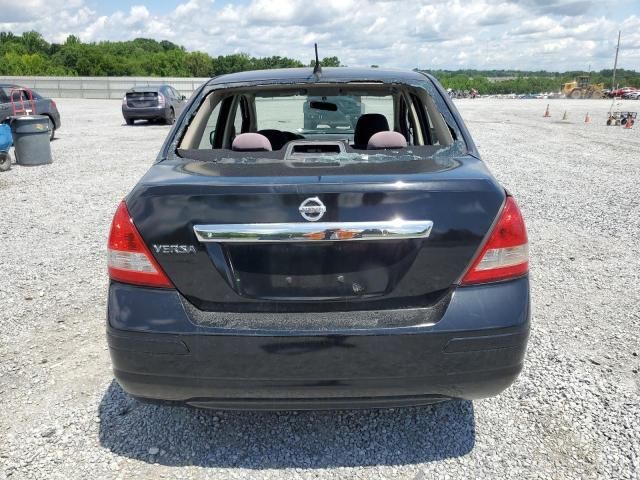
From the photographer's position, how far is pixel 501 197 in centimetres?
229

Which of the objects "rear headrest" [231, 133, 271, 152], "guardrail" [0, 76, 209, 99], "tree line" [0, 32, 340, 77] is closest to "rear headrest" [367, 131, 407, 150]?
"rear headrest" [231, 133, 271, 152]

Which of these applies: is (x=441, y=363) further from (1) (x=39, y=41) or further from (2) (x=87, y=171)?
(1) (x=39, y=41)

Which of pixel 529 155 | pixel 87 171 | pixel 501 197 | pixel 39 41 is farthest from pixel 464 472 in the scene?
Result: pixel 39 41

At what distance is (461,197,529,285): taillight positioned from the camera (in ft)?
7.42

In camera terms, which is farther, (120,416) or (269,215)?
(120,416)

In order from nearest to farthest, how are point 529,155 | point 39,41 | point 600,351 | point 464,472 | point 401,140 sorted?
1. point 464,472
2. point 401,140
3. point 600,351
4. point 529,155
5. point 39,41

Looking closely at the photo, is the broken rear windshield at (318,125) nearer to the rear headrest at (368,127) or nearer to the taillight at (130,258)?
the rear headrest at (368,127)

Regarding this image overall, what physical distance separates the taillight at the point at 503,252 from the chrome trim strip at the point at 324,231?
0.29m

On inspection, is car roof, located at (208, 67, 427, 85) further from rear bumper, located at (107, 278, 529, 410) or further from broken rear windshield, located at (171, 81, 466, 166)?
rear bumper, located at (107, 278, 529, 410)

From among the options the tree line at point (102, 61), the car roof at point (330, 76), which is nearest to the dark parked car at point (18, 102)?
the car roof at point (330, 76)

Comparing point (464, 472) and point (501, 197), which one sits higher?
point (501, 197)

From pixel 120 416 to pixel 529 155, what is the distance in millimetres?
12594

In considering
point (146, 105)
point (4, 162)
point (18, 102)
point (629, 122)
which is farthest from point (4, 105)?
point (629, 122)

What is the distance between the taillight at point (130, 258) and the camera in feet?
7.48
